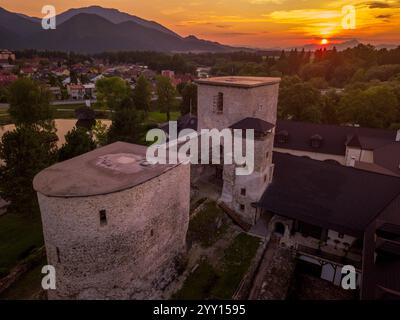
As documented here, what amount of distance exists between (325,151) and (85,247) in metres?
Result: 32.9

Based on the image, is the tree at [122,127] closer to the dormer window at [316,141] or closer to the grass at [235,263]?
the grass at [235,263]

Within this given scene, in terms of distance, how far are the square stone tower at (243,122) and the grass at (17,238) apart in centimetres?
1582

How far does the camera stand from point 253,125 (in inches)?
883

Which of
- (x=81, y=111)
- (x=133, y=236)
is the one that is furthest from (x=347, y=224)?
(x=81, y=111)

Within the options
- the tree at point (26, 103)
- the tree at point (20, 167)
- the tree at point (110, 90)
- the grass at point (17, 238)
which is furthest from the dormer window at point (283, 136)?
the tree at point (110, 90)

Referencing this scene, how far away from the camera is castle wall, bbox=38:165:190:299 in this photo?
14594mm

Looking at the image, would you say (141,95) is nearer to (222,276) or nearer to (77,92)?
(77,92)

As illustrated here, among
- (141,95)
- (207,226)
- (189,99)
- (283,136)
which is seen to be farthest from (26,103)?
(283,136)

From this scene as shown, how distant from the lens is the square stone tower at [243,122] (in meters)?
22.9

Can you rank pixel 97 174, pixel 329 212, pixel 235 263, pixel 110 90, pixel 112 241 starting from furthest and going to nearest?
pixel 110 90, pixel 329 212, pixel 235 263, pixel 97 174, pixel 112 241

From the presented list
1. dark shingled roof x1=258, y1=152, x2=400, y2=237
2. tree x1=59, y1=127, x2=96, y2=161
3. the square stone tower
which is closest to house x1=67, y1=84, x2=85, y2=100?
tree x1=59, y1=127, x2=96, y2=161

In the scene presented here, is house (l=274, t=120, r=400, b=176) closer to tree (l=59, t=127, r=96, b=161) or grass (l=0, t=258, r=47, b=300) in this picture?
tree (l=59, t=127, r=96, b=161)

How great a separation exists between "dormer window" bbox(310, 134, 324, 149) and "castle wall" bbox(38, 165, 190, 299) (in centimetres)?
2600

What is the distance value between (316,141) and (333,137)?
2539mm
